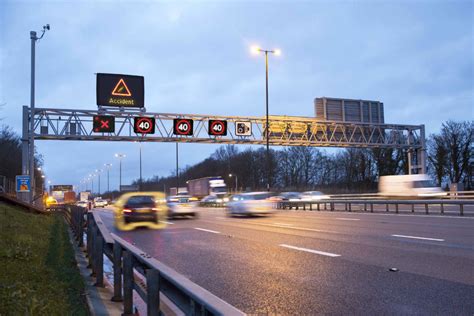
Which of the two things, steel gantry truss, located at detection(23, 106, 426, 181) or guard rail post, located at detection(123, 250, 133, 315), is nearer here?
guard rail post, located at detection(123, 250, 133, 315)

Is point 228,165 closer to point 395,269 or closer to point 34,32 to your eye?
point 34,32

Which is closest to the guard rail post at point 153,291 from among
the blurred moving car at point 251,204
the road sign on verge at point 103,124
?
the blurred moving car at point 251,204

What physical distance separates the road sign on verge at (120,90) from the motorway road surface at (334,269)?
17.8 meters

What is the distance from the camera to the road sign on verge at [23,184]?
85.3ft

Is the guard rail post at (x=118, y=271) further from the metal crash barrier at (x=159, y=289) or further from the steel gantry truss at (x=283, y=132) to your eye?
the steel gantry truss at (x=283, y=132)

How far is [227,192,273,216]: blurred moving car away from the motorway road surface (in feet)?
36.8

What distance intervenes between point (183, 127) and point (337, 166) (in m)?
82.7

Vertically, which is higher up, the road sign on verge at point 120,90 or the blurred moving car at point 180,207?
the road sign on verge at point 120,90

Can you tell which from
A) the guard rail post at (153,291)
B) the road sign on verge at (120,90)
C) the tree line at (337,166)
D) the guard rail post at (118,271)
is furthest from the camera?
the tree line at (337,166)

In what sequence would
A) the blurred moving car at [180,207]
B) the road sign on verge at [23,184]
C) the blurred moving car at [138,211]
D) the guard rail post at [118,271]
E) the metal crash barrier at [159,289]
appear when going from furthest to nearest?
the blurred moving car at [180,207]
the road sign on verge at [23,184]
the blurred moving car at [138,211]
the guard rail post at [118,271]
the metal crash barrier at [159,289]

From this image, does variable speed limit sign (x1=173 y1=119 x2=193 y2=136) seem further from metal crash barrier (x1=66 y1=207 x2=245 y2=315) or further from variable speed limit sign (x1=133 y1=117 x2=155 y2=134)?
metal crash barrier (x1=66 y1=207 x2=245 y2=315)

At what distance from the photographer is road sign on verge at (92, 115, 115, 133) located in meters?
31.5

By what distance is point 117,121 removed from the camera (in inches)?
1410

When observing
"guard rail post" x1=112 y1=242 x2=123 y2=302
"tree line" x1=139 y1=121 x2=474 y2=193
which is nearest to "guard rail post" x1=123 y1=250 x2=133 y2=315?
"guard rail post" x1=112 y1=242 x2=123 y2=302
